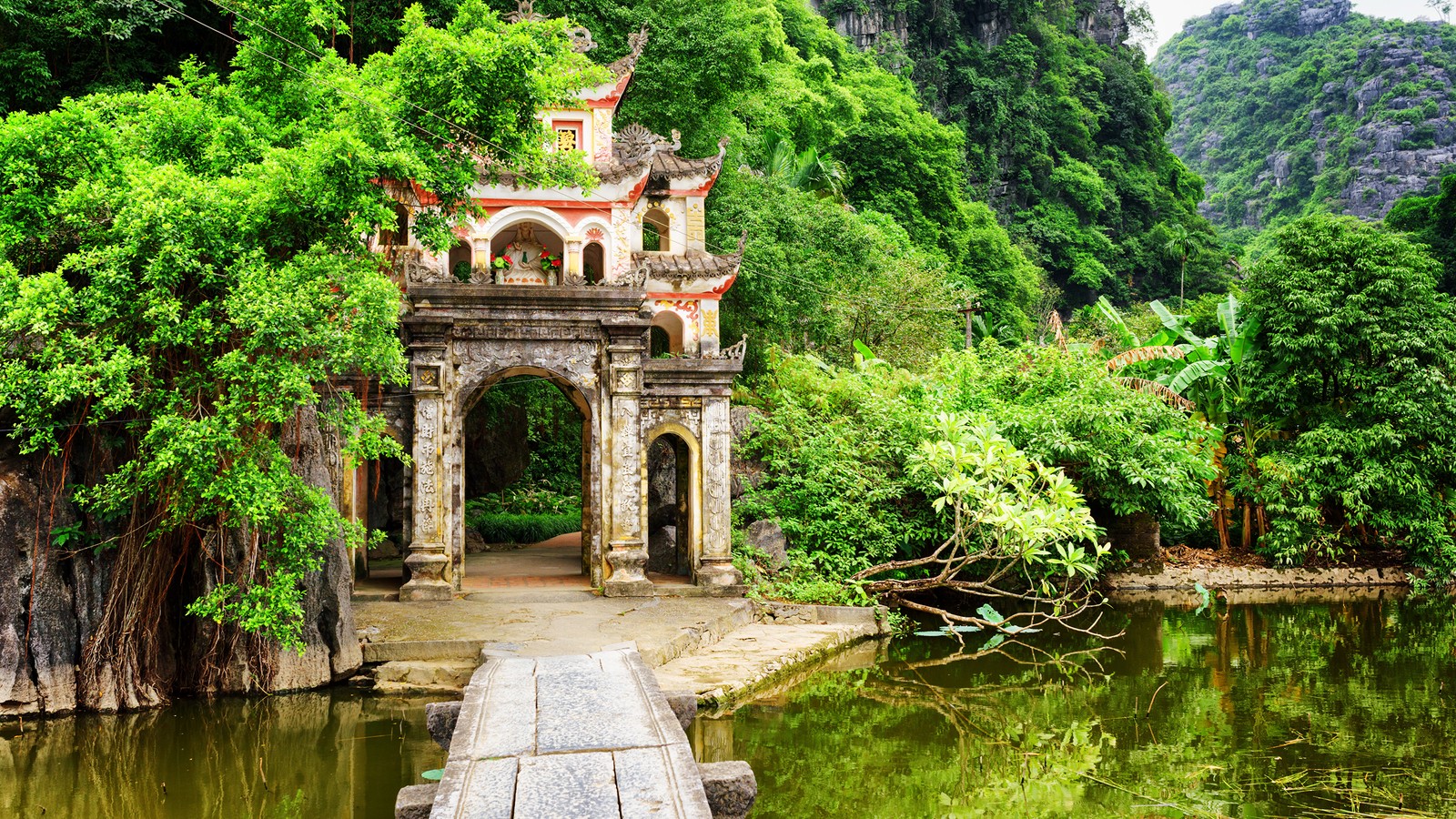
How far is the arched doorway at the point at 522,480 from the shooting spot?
17938 mm

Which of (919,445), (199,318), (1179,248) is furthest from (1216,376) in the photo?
(1179,248)

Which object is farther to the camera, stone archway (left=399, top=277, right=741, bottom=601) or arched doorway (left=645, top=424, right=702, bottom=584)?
arched doorway (left=645, top=424, right=702, bottom=584)

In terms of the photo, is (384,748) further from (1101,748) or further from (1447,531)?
(1447,531)

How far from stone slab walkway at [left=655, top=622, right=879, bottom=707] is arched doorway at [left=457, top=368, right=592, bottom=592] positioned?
4.37m

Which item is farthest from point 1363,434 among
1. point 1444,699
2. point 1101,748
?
point 1101,748

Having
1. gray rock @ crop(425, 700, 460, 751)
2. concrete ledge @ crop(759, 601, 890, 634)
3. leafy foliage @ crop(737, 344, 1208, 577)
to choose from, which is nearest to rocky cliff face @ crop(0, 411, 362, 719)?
gray rock @ crop(425, 700, 460, 751)

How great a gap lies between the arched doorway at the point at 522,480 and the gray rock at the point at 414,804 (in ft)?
33.9

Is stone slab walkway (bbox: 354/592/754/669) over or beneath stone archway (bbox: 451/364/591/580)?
beneath

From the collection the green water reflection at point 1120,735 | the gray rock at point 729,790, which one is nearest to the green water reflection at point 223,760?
the green water reflection at point 1120,735

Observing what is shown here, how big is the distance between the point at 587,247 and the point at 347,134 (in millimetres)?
7949

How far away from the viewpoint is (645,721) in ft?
16.9

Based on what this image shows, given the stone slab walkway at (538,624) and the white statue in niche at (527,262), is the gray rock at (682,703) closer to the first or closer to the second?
the stone slab walkway at (538,624)

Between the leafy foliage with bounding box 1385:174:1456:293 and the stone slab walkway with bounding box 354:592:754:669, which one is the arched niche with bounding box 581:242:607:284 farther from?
the leafy foliage with bounding box 1385:174:1456:293

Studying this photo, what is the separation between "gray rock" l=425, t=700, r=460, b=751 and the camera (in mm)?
5770
